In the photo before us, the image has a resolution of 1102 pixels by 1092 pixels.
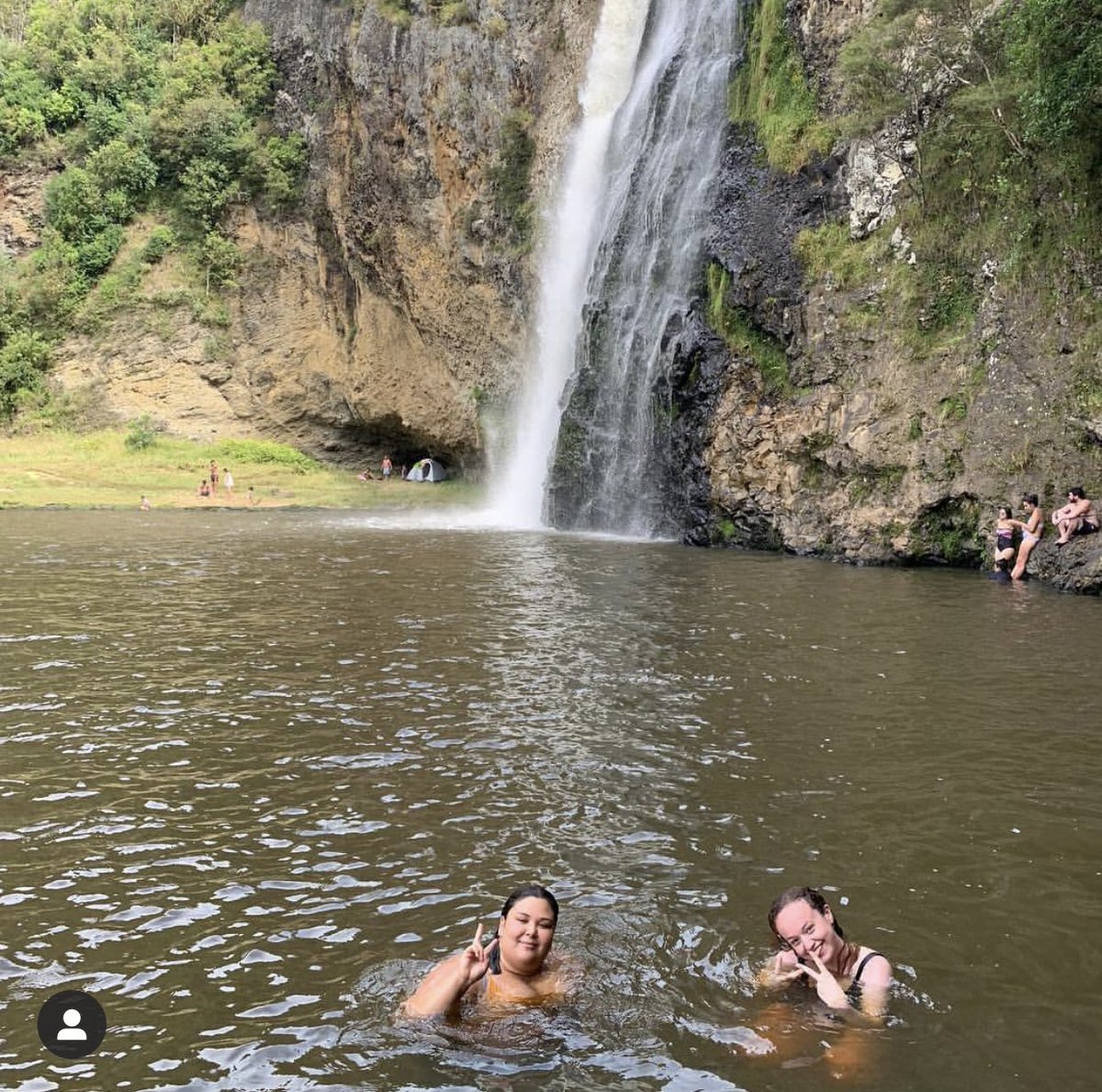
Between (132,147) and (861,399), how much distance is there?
36811mm

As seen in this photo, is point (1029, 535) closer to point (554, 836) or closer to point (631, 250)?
point (554, 836)

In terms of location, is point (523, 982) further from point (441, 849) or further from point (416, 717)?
point (416, 717)

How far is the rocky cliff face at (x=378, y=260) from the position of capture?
115 ft

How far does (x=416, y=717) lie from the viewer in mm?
8891

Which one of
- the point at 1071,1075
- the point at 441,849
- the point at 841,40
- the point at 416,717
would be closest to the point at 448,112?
the point at 841,40

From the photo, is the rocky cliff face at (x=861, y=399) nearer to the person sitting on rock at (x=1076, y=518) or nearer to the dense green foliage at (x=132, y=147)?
the person sitting on rock at (x=1076, y=518)

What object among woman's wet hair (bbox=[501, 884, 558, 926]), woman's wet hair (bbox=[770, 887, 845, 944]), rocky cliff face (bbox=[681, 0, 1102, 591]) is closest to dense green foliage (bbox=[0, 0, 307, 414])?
rocky cliff face (bbox=[681, 0, 1102, 591])

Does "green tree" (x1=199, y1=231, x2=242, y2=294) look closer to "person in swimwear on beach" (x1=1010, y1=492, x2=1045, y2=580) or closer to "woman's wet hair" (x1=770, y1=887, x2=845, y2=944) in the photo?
"person in swimwear on beach" (x1=1010, y1=492, x2=1045, y2=580)

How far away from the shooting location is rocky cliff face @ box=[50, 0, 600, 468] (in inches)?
1380

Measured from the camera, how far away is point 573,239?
32250 mm

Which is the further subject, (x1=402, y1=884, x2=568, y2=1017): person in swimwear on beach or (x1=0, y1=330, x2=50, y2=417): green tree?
(x1=0, y1=330, x2=50, y2=417): green tree

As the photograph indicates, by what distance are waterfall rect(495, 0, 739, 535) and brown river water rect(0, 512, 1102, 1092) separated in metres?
13.5

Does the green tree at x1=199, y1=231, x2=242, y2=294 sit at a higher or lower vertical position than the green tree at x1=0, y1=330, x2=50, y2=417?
higher

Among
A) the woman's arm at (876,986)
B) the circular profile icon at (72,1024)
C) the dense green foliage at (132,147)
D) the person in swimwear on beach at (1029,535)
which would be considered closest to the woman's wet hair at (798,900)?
the woman's arm at (876,986)
